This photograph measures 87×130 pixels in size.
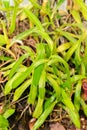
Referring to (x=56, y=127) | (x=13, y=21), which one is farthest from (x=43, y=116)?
(x=13, y=21)

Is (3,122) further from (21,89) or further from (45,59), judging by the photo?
(45,59)

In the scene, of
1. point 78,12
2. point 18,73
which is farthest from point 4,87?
point 78,12

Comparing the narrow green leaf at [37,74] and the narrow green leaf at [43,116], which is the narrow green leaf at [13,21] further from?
the narrow green leaf at [43,116]

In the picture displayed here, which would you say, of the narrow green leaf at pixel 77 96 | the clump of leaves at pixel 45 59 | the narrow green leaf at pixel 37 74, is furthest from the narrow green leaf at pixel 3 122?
the narrow green leaf at pixel 77 96

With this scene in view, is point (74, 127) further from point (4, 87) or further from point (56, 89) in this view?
point (4, 87)

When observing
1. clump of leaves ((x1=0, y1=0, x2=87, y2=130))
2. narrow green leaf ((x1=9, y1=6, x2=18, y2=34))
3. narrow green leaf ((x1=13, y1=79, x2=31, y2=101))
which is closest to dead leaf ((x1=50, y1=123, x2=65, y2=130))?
clump of leaves ((x1=0, y1=0, x2=87, y2=130))

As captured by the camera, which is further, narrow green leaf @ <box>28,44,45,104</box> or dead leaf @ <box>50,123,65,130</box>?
dead leaf @ <box>50,123,65,130</box>

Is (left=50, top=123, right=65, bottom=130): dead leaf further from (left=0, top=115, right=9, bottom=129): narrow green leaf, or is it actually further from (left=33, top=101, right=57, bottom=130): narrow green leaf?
(left=0, top=115, right=9, bottom=129): narrow green leaf

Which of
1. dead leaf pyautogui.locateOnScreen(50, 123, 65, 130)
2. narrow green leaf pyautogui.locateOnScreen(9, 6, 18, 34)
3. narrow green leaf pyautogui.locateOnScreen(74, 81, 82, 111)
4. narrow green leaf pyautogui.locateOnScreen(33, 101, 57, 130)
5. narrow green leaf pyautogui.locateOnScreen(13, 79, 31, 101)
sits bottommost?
dead leaf pyautogui.locateOnScreen(50, 123, 65, 130)

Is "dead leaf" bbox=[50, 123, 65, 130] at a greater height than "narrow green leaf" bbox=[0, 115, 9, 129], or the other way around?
"narrow green leaf" bbox=[0, 115, 9, 129]
